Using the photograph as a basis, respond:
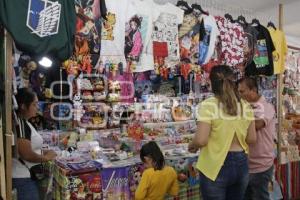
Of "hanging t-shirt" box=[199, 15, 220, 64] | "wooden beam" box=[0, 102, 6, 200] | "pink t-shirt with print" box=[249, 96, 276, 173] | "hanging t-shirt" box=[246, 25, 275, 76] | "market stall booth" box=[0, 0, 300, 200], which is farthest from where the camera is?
"hanging t-shirt" box=[246, 25, 275, 76]

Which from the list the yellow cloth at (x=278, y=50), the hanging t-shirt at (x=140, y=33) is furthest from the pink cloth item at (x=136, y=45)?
the yellow cloth at (x=278, y=50)

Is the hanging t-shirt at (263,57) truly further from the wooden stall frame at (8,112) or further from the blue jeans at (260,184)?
the wooden stall frame at (8,112)

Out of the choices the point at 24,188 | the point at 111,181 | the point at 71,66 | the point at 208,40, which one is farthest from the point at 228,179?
the point at 208,40

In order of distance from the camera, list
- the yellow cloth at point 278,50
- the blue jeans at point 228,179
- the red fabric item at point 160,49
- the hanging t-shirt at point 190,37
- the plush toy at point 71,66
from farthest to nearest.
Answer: the yellow cloth at point 278,50
the hanging t-shirt at point 190,37
the red fabric item at point 160,49
the plush toy at point 71,66
the blue jeans at point 228,179

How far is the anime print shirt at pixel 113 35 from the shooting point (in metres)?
2.96

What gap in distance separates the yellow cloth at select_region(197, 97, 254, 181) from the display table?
3.03 feet

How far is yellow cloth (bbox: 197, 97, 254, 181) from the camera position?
223 centimetres

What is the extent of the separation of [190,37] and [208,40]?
23 cm

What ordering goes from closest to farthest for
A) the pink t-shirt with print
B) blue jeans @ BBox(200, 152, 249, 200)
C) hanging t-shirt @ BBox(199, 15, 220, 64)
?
blue jeans @ BBox(200, 152, 249, 200)
the pink t-shirt with print
hanging t-shirt @ BBox(199, 15, 220, 64)

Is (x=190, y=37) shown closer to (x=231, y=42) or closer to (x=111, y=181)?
(x=231, y=42)

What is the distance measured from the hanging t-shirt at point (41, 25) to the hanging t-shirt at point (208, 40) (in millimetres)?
1508

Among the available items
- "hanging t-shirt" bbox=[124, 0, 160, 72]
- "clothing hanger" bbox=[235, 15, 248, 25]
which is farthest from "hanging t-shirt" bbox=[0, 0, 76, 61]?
"clothing hanger" bbox=[235, 15, 248, 25]

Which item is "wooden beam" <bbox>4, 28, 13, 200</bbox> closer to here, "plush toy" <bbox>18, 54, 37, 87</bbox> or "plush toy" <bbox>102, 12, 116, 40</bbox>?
"plush toy" <bbox>18, 54, 37, 87</bbox>

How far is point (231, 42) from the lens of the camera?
12.4ft
